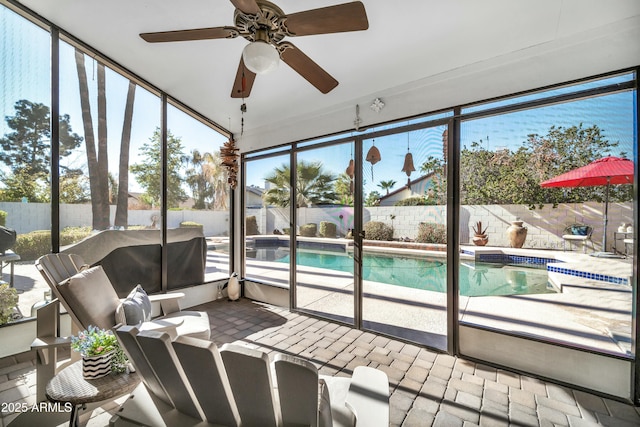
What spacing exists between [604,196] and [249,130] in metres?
4.38

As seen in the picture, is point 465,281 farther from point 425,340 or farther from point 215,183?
point 215,183

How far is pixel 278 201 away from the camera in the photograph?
443cm

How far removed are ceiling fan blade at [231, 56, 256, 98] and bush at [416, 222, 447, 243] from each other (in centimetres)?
222

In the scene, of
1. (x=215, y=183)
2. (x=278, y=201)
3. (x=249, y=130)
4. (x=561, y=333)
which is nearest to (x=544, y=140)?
(x=561, y=333)

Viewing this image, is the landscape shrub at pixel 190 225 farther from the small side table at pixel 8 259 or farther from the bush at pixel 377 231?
the bush at pixel 377 231

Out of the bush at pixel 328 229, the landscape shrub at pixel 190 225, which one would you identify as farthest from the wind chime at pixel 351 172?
the landscape shrub at pixel 190 225

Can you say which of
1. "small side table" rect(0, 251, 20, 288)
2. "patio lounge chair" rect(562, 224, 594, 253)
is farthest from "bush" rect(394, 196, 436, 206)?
"small side table" rect(0, 251, 20, 288)

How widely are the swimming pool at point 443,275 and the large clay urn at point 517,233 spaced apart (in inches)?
14.0

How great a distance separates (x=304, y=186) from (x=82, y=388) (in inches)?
124

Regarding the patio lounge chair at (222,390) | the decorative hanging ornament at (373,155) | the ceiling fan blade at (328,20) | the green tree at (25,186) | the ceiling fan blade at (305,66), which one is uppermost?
the ceiling fan blade at (328,20)

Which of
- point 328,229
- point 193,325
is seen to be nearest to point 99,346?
point 193,325

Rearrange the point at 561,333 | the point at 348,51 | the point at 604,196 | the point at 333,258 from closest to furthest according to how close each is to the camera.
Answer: the point at 604,196 → the point at 561,333 → the point at 348,51 → the point at 333,258

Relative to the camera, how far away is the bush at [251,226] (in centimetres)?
472

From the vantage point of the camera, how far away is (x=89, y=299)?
2182 millimetres
